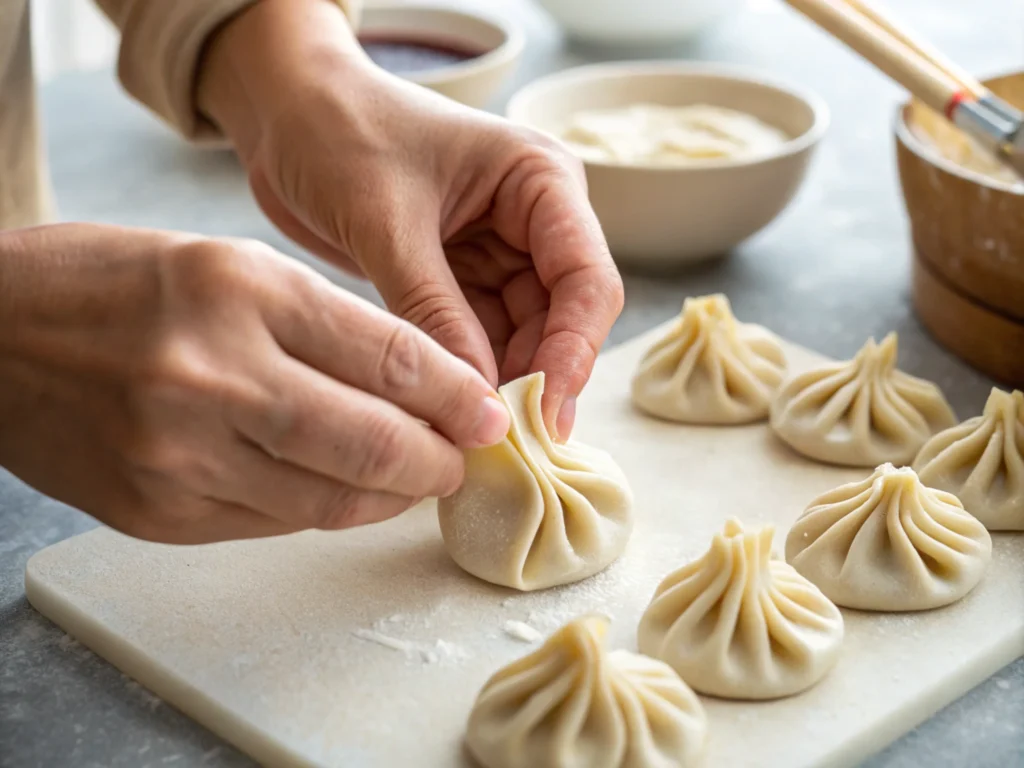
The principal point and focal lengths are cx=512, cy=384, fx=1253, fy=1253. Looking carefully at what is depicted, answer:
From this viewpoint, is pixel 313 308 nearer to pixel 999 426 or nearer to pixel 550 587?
pixel 550 587

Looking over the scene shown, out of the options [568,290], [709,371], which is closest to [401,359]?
[568,290]

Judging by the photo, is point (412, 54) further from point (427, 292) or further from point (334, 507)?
point (334, 507)

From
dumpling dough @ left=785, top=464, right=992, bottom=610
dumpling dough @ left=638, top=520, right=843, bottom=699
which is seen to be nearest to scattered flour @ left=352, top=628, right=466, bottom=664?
dumpling dough @ left=638, top=520, right=843, bottom=699

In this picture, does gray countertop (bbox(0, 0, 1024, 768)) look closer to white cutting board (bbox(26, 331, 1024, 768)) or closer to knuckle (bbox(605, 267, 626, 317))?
white cutting board (bbox(26, 331, 1024, 768))

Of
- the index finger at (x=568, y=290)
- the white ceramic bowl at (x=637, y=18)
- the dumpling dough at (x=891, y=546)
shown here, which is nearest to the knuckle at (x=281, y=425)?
the index finger at (x=568, y=290)

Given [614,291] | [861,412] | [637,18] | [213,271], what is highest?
[213,271]

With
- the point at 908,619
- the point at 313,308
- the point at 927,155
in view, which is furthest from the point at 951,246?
the point at 313,308
